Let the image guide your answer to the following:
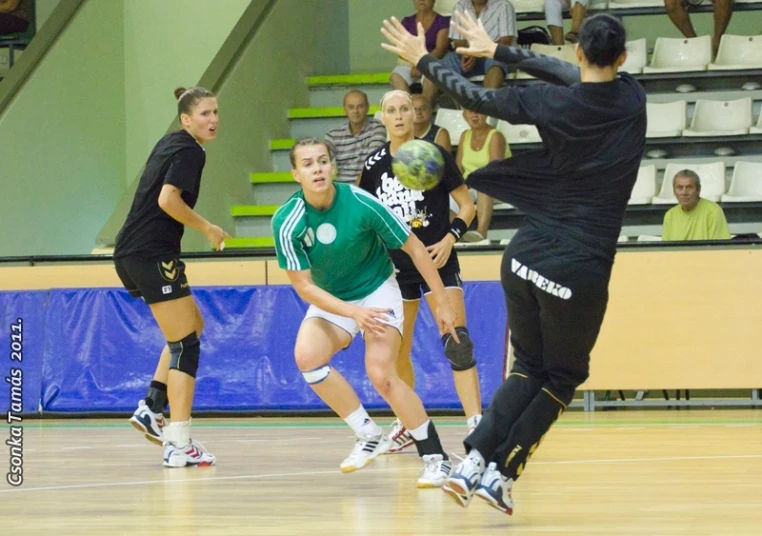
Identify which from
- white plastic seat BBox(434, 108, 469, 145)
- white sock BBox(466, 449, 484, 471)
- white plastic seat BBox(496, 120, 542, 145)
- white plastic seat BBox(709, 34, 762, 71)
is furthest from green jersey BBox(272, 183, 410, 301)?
white plastic seat BBox(709, 34, 762, 71)

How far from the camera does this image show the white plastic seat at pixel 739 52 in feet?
44.9

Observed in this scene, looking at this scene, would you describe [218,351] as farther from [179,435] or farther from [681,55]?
[681,55]

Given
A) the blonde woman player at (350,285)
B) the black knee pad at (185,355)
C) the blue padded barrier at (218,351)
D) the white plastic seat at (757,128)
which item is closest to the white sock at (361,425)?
the blonde woman player at (350,285)

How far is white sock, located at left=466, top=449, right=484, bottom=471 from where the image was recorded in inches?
182

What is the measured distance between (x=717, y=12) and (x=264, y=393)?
6884mm

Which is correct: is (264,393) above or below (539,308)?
below

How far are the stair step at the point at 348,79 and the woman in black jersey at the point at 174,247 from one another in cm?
836

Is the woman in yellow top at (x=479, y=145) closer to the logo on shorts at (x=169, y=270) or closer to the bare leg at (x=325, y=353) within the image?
the logo on shorts at (x=169, y=270)

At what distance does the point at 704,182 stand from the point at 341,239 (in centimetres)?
749

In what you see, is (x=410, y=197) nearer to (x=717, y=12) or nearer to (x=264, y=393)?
(x=264, y=393)

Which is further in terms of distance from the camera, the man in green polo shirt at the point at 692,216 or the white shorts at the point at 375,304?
the man in green polo shirt at the point at 692,216

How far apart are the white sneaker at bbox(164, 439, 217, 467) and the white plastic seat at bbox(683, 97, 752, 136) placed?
26.1 feet

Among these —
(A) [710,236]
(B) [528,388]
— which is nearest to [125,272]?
(B) [528,388]

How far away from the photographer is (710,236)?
11.2 meters
